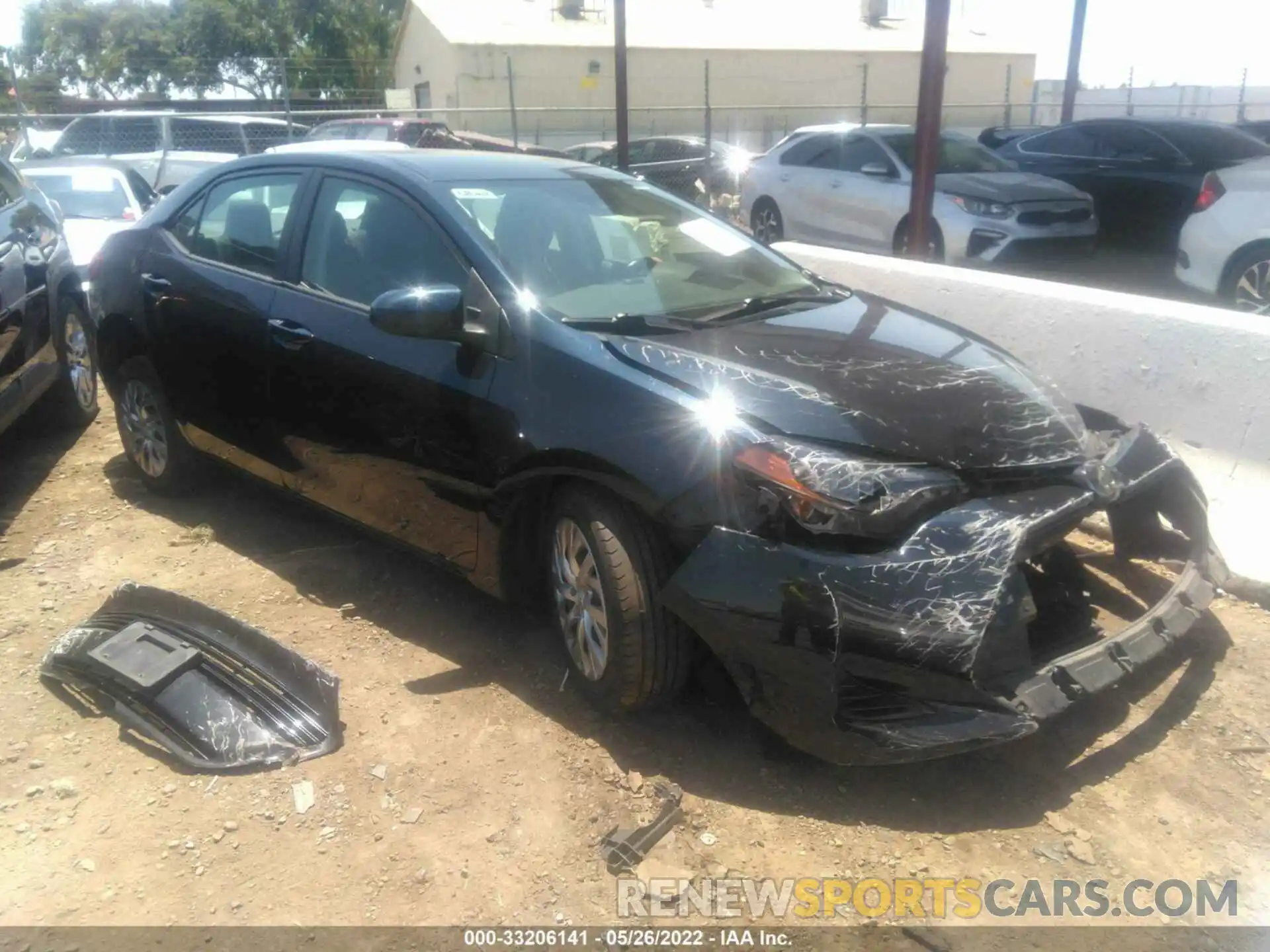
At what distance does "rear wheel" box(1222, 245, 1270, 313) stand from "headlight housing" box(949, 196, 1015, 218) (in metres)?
2.77

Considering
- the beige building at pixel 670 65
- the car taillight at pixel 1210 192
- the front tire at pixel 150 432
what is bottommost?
the front tire at pixel 150 432

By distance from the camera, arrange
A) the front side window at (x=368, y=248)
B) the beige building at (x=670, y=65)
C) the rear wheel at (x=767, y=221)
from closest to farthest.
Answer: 1. the front side window at (x=368, y=248)
2. the rear wheel at (x=767, y=221)
3. the beige building at (x=670, y=65)

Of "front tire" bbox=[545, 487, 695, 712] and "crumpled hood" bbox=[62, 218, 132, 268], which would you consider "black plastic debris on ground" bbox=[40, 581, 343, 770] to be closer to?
"front tire" bbox=[545, 487, 695, 712]

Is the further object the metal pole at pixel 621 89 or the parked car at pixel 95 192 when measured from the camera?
the metal pole at pixel 621 89

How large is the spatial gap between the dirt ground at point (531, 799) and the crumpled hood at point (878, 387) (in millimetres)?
932

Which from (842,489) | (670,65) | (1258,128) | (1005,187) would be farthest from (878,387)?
(670,65)

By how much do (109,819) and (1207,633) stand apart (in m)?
3.64

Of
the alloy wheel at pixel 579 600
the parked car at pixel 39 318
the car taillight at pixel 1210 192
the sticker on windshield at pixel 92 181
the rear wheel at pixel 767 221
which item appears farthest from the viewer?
the rear wheel at pixel 767 221

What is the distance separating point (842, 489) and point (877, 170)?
28.7ft

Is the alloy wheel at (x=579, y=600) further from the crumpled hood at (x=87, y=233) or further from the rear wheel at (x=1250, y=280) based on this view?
the crumpled hood at (x=87, y=233)

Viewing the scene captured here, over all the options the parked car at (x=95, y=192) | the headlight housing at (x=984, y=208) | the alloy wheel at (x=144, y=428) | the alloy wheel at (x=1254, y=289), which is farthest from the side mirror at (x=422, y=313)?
the headlight housing at (x=984, y=208)

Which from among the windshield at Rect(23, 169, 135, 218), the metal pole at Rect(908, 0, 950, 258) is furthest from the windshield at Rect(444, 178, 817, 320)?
the windshield at Rect(23, 169, 135, 218)

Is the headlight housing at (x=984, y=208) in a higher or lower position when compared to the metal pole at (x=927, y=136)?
lower

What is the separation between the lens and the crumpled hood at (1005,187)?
10195 mm
